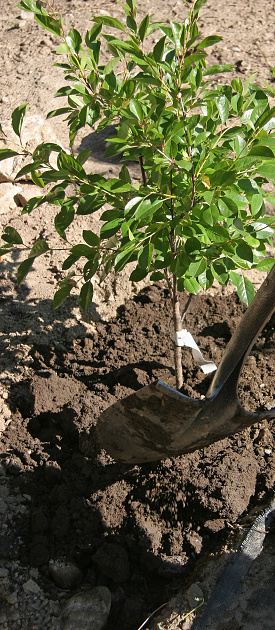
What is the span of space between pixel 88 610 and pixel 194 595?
390mm

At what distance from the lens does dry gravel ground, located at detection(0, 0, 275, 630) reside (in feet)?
6.86

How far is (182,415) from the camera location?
2.15 metres

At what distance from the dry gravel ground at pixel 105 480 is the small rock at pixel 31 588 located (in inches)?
0.4

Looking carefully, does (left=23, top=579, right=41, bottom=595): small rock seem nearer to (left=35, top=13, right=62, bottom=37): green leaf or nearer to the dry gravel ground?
the dry gravel ground

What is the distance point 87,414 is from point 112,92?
1.39 meters

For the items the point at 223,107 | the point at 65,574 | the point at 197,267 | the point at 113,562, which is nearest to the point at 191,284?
the point at 197,267

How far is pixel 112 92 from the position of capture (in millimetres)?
1918

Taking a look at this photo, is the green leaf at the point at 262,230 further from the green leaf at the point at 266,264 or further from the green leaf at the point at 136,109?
the green leaf at the point at 136,109

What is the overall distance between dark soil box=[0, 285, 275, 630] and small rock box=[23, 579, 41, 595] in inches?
1.8

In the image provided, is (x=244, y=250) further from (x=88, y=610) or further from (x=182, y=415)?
(x=88, y=610)

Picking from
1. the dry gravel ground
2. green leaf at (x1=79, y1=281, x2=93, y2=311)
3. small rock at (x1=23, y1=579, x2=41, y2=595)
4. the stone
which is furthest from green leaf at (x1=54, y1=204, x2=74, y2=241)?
the stone

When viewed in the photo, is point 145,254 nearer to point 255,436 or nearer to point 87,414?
point 87,414

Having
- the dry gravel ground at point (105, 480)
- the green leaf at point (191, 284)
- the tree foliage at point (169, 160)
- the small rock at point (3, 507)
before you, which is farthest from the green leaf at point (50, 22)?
the small rock at point (3, 507)

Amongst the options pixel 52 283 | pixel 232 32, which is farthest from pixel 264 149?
pixel 232 32
